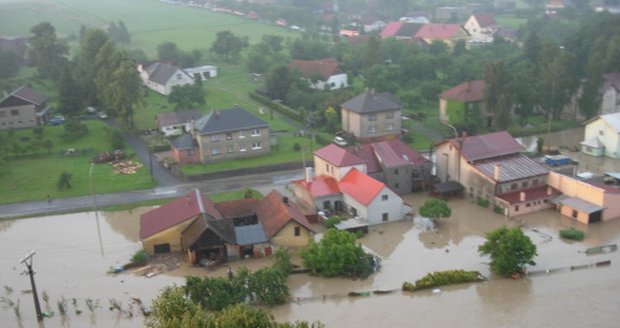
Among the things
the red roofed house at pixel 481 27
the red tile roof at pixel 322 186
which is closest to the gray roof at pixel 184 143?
the red tile roof at pixel 322 186

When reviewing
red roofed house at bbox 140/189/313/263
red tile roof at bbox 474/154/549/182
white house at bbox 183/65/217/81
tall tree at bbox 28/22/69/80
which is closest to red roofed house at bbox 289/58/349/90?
white house at bbox 183/65/217/81

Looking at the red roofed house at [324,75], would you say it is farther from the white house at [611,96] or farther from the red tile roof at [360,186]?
the red tile roof at [360,186]

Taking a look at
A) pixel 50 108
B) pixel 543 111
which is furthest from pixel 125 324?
pixel 543 111

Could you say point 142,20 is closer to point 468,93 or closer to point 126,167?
point 126,167

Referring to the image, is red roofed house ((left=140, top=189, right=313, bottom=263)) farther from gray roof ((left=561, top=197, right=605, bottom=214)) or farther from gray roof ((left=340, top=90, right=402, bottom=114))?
gray roof ((left=340, top=90, right=402, bottom=114))

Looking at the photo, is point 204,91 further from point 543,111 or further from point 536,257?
point 536,257

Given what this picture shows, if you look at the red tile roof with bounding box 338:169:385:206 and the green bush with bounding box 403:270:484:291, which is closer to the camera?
the green bush with bounding box 403:270:484:291
